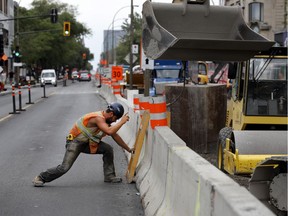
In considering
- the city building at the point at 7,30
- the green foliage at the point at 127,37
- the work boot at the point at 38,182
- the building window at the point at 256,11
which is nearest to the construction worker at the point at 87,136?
the work boot at the point at 38,182

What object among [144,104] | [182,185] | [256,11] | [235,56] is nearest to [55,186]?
[144,104]

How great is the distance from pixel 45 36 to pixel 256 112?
3027 inches

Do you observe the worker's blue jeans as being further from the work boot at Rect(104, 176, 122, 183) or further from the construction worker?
the work boot at Rect(104, 176, 122, 183)

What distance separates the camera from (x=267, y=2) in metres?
49.3

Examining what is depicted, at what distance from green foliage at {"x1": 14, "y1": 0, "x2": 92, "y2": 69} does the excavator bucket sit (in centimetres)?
5554

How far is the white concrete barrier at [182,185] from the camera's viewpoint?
3.52m

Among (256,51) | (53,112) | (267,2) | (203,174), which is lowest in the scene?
(53,112)

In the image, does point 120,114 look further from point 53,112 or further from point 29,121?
point 53,112

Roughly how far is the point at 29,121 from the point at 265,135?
12.7 m

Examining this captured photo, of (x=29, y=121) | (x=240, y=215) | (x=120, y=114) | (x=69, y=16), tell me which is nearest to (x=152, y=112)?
(x=120, y=114)

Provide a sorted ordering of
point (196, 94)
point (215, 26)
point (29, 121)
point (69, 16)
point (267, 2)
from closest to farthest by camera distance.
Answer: point (215, 26)
point (196, 94)
point (29, 121)
point (267, 2)
point (69, 16)

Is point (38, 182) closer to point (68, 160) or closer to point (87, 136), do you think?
point (68, 160)

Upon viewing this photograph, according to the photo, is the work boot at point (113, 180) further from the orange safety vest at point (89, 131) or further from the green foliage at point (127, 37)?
the green foliage at point (127, 37)

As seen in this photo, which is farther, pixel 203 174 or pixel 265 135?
pixel 265 135
